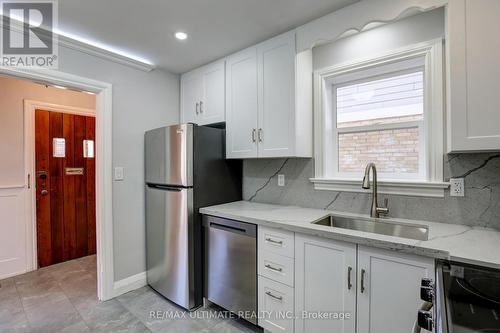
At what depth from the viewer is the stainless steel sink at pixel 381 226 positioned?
1.62 m

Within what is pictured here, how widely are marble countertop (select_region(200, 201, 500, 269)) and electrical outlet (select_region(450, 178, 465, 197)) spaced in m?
0.20

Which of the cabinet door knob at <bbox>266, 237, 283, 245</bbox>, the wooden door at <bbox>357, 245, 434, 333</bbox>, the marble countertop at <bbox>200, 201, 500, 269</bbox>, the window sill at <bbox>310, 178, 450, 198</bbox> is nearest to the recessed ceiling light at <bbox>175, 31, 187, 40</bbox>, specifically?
the marble countertop at <bbox>200, 201, 500, 269</bbox>

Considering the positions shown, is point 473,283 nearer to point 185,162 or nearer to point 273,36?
point 185,162

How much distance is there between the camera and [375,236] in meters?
1.34

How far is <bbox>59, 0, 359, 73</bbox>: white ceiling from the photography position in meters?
1.69

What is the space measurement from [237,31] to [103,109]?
1420 mm

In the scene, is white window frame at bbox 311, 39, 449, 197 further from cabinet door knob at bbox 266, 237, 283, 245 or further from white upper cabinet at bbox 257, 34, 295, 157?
cabinet door knob at bbox 266, 237, 283, 245

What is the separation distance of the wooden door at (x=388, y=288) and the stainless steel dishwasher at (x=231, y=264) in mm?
754

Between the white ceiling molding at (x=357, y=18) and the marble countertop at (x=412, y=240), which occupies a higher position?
the white ceiling molding at (x=357, y=18)

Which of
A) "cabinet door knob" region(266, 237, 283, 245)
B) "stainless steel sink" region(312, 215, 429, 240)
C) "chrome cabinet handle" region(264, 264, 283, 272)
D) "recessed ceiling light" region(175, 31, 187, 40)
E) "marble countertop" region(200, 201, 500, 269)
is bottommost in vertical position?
"chrome cabinet handle" region(264, 264, 283, 272)

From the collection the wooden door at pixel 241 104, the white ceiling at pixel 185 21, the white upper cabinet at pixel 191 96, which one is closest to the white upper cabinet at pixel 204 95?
the white upper cabinet at pixel 191 96

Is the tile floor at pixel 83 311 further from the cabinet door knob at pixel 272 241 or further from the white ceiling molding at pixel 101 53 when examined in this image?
the white ceiling molding at pixel 101 53

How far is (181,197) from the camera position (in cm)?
216

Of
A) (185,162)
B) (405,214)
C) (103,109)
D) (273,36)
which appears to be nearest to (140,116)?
(103,109)
